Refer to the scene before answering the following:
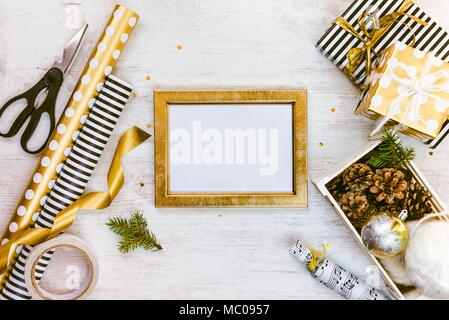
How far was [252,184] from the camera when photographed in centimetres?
104

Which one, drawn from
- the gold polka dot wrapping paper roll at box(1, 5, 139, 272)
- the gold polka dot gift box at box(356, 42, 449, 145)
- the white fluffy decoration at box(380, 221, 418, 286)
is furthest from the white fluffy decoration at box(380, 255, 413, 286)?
the gold polka dot wrapping paper roll at box(1, 5, 139, 272)

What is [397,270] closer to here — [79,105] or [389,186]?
[389,186]

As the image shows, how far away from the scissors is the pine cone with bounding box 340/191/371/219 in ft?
2.07

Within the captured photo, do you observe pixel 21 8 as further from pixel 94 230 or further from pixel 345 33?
pixel 345 33

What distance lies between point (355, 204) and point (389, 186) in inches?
3.0

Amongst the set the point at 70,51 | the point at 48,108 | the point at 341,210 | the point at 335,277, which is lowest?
the point at 335,277

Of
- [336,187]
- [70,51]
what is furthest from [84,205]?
[336,187]

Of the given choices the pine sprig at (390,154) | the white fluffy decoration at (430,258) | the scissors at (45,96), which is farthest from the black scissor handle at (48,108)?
the white fluffy decoration at (430,258)

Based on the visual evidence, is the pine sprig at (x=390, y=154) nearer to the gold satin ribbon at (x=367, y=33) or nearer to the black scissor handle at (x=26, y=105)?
the gold satin ribbon at (x=367, y=33)

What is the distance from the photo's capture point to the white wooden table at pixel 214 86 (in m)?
1.05

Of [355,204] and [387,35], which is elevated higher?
[387,35]

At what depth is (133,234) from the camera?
1040 mm

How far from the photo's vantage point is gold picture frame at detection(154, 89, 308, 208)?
3.38 ft

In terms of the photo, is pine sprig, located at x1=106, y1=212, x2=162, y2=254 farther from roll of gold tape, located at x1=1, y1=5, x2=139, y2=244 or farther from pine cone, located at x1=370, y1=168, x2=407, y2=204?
pine cone, located at x1=370, y1=168, x2=407, y2=204
